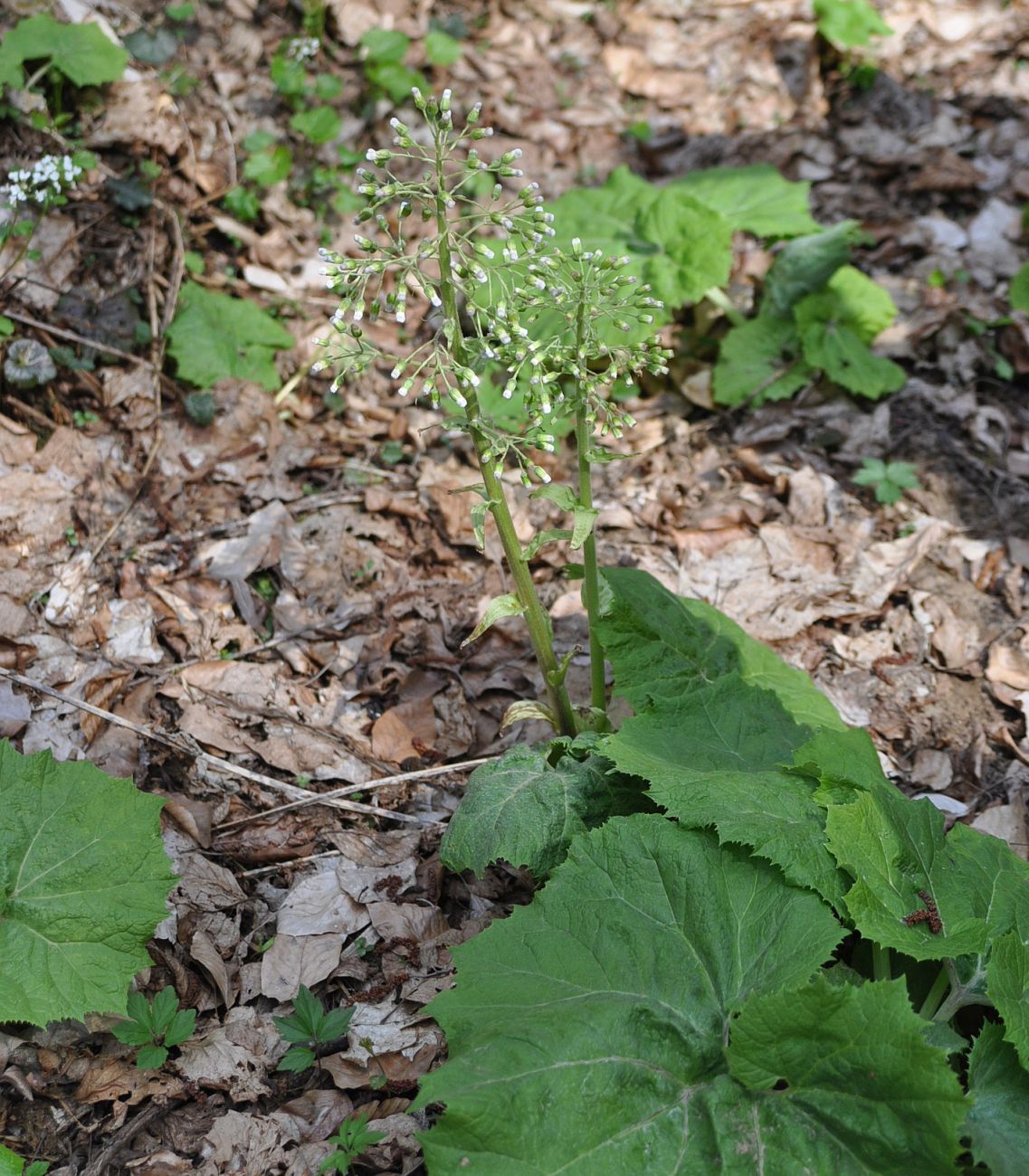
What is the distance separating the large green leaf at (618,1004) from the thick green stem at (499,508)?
2.58ft

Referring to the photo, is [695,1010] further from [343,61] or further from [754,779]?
[343,61]

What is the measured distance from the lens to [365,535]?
4.69 metres

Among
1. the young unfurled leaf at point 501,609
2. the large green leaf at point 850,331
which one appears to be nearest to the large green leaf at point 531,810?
the young unfurled leaf at point 501,609

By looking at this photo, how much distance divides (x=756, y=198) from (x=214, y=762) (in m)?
4.33

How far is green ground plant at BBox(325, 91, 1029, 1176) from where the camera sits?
208cm

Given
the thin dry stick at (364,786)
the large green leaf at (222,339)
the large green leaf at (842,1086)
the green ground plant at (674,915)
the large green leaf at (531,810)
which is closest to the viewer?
the large green leaf at (842,1086)

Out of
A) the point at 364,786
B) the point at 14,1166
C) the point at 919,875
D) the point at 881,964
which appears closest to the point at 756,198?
the point at 364,786

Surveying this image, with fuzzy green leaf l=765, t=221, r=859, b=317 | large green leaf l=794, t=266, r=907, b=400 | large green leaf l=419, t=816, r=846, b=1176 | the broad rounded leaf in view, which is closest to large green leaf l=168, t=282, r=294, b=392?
fuzzy green leaf l=765, t=221, r=859, b=317

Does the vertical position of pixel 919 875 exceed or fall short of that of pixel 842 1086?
it falls short

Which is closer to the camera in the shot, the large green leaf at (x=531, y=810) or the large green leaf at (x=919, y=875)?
the large green leaf at (x=919, y=875)

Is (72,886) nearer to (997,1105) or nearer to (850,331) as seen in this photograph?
(997,1105)

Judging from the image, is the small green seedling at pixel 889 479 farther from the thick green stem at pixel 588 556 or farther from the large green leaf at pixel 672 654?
the thick green stem at pixel 588 556

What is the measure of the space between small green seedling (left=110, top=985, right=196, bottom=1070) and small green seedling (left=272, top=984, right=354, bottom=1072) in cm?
26

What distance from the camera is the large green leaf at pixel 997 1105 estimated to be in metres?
2.12
